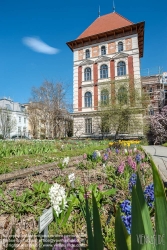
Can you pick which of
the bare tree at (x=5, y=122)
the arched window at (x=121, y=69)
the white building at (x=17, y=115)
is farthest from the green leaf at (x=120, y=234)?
the white building at (x=17, y=115)

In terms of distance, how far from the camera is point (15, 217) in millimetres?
1622

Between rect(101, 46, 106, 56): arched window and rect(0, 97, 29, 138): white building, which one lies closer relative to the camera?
rect(101, 46, 106, 56): arched window

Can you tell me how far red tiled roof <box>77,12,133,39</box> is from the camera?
23567 mm

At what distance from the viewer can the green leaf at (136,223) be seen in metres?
0.50

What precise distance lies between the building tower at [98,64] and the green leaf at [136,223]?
68.0 feet

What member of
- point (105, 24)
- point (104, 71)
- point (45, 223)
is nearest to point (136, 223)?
point (45, 223)

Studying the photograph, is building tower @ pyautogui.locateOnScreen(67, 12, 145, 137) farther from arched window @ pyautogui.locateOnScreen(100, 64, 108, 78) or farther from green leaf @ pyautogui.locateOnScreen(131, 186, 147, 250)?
green leaf @ pyautogui.locateOnScreen(131, 186, 147, 250)

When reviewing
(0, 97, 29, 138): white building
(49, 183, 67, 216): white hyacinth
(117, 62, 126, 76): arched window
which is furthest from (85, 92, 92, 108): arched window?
(0, 97, 29, 138): white building

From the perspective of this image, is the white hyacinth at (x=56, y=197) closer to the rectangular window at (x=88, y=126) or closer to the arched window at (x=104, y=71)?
the rectangular window at (x=88, y=126)

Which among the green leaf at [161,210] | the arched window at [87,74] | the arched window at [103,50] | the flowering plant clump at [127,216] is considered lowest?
the flowering plant clump at [127,216]

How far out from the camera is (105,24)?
2500 centimetres

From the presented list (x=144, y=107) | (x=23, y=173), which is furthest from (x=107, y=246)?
(x=144, y=107)

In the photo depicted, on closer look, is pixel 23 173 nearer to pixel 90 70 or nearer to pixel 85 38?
pixel 90 70

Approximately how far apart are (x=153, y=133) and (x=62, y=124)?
48.0 feet
